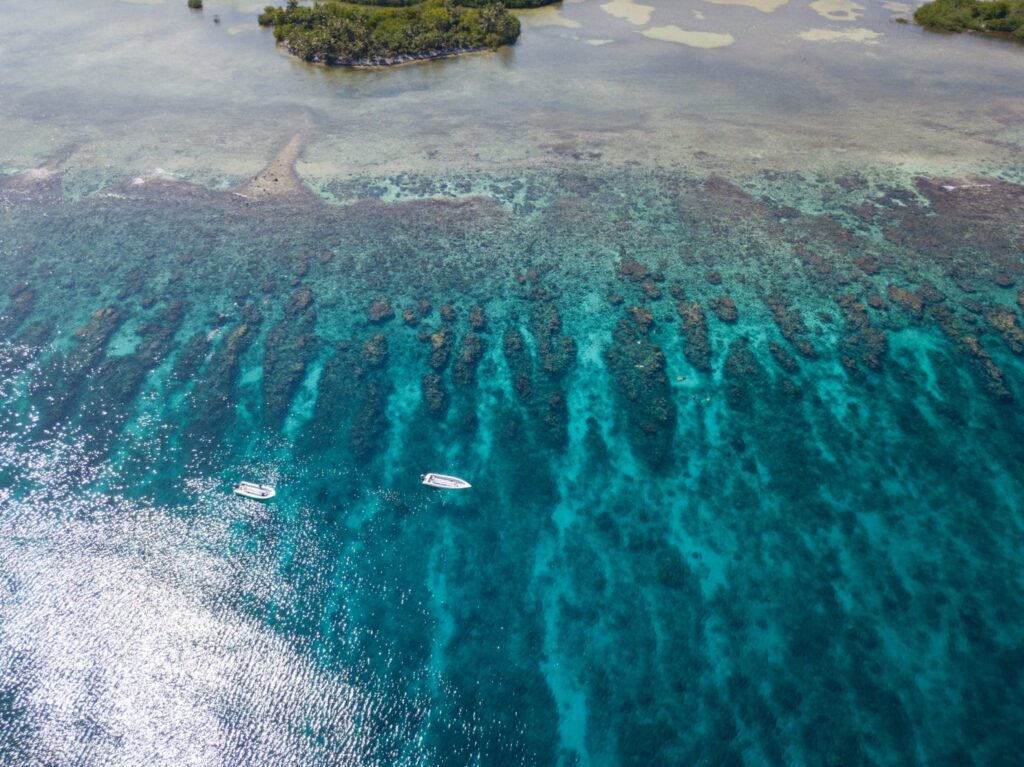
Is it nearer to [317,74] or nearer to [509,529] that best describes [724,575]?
[509,529]

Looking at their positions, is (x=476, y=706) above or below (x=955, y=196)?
below

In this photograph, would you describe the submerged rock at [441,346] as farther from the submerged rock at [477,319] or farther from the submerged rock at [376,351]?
the submerged rock at [376,351]

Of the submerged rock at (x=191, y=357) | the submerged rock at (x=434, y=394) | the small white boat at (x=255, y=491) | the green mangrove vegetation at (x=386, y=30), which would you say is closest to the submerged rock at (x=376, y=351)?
the submerged rock at (x=434, y=394)

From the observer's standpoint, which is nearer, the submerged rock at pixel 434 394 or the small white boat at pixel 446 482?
the small white boat at pixel 446 482

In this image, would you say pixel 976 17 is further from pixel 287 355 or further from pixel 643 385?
pixel 287 355

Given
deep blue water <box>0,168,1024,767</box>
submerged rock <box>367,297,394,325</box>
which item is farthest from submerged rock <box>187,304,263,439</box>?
submerged rock <box>367,297,394,325</box>

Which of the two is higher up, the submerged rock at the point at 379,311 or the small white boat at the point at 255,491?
the submerged rock at the point at 379,311

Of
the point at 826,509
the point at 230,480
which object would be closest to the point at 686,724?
the point at 826,509

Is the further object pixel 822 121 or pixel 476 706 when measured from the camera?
pixel 822 121
